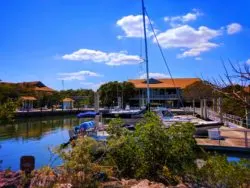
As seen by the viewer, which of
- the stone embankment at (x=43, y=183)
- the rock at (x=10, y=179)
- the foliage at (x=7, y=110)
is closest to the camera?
the stone embankment at (x=43, y=183)

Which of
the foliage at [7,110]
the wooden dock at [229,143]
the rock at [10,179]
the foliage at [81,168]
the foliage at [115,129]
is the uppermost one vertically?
the foliage at [7,110]

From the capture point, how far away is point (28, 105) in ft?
250

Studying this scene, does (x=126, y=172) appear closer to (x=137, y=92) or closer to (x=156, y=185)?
(x=156, y=185)

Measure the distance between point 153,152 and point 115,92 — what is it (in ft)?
243

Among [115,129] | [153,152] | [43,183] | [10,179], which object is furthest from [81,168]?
[115,129]

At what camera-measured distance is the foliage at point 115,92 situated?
82000 millimetres

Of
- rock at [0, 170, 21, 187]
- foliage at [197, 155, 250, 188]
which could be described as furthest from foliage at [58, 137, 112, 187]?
foliage at [197, 155, 250, 188]

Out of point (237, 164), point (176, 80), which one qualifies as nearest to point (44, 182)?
point (237, 164)

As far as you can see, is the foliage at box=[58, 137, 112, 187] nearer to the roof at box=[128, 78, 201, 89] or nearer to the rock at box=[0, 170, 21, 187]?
the rock at box=[0, 170, 21, 187]

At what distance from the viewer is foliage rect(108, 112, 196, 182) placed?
8.70 meters

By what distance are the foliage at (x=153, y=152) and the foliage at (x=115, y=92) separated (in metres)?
72.5

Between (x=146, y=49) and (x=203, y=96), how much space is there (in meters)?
26.3

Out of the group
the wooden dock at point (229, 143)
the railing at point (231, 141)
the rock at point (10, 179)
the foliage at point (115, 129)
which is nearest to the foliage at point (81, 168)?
the rock at point (10, 179)

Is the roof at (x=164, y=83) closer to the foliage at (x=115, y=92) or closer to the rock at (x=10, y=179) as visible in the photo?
the foliage at (x=115, y=92)
